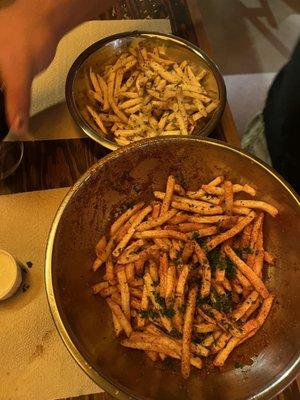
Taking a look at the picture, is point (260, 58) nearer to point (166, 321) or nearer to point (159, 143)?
point (159, 143)

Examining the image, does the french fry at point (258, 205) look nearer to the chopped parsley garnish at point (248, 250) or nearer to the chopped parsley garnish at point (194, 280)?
the chopped parsley garnish at point (248, 250)

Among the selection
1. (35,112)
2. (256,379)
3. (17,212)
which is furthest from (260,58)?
(256,379)

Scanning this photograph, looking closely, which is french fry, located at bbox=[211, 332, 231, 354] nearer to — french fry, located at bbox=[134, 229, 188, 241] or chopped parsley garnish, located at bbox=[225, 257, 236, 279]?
chopped parsley garnish, located at bbox=[225, 257, 236, 279]

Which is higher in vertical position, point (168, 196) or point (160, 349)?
point (168, 196)

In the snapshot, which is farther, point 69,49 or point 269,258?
point 69,49

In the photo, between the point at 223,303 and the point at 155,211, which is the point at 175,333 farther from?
the point at 155,211

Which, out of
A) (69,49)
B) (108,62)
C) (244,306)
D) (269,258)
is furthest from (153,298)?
(69,49)
